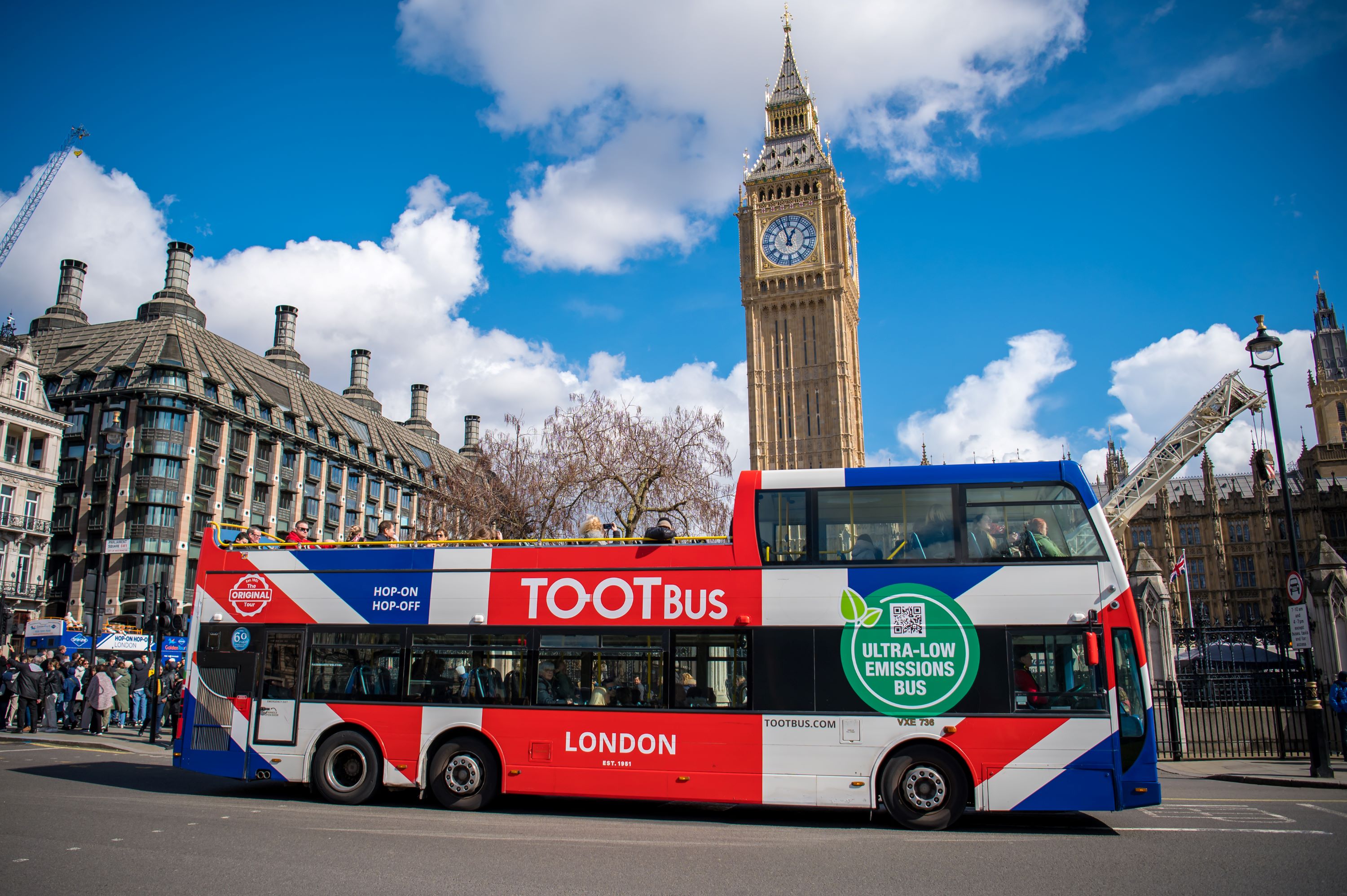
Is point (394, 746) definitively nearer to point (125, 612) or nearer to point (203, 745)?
point (203, 745)

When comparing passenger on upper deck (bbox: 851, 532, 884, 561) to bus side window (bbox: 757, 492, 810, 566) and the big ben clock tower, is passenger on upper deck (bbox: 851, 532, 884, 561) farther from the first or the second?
the big ben clock tower

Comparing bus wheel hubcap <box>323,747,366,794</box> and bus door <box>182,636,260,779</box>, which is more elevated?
bus door <box>182,636,260,779</box>

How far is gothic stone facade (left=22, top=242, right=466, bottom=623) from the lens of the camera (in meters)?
52.2

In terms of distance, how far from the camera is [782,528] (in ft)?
34.3

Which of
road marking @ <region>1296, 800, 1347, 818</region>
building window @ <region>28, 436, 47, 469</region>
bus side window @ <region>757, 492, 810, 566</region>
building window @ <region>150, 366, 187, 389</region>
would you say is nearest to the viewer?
bus side window @ <region>757, 492, 810, 566</region>

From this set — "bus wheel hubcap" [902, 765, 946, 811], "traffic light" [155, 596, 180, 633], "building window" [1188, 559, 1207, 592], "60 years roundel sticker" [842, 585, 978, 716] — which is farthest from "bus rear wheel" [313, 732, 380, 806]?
"building window" [1188, 559, 1207, 592]

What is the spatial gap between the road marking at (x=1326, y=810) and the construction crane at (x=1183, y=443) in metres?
20.1

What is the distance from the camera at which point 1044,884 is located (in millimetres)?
7102

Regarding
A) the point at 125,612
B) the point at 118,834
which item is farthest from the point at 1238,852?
the point at 125,612

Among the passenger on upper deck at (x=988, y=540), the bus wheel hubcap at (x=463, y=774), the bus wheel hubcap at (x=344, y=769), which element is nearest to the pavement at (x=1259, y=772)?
the passenger on upper deck at (x=988, y=540)

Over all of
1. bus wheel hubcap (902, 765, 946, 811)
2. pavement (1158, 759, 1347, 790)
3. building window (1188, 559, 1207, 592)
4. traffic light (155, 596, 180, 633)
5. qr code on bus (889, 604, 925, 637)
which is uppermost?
building window (1188, 559, 1207, 592)

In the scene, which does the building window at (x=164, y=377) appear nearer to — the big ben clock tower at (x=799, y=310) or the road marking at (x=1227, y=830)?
the big ben clock tower at (x=799, y=310)

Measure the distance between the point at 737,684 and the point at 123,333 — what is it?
61678 mm

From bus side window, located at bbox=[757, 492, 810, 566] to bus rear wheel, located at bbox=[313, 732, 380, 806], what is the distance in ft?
18.4
